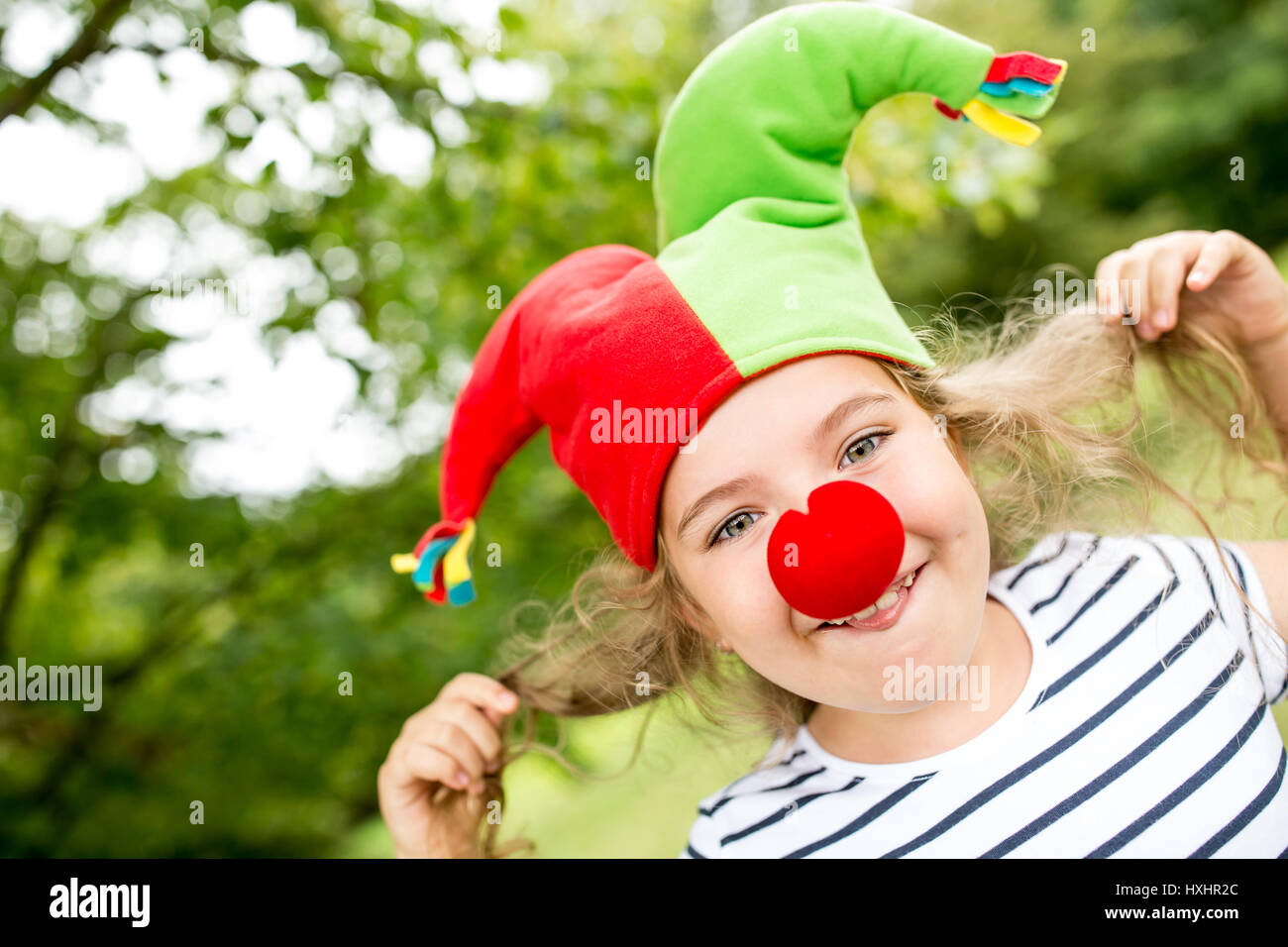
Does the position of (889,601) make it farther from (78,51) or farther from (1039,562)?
(78,51)

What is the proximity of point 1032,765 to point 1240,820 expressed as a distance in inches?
8.1

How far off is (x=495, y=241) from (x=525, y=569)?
1.07 meters

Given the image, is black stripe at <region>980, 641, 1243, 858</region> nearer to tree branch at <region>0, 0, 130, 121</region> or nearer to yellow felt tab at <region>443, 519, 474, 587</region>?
yellow felt tab at <region>443, 519, 474, 587</region>

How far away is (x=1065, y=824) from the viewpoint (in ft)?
3.28

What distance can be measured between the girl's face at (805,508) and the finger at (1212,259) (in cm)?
42

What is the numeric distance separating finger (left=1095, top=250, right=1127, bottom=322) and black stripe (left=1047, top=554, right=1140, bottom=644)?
0.31 m

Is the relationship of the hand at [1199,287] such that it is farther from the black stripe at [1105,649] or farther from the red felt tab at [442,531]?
the red felt tab at [442,531]

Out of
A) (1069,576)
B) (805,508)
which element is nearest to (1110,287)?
(1069,576)

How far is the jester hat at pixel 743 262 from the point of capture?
979 mm

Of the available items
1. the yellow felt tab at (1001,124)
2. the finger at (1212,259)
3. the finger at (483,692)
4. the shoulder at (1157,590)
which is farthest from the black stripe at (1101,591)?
the finger at (483,692)

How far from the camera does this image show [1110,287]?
1.21 m

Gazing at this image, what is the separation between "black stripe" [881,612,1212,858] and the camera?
3.36ft

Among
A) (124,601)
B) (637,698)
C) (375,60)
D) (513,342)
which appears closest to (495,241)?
(375,60)
